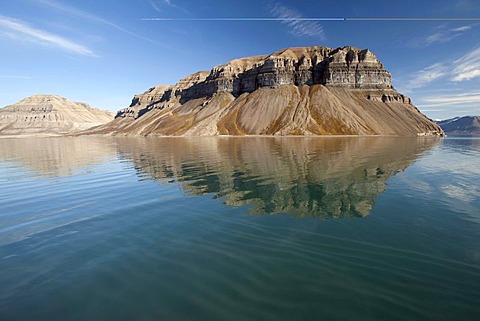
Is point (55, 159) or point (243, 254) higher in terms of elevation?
point (55, 159)

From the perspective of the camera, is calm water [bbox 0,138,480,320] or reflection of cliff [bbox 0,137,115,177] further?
reflection of cliff [bbox 0,137,115,177]

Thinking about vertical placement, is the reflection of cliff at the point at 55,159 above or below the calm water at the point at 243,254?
above

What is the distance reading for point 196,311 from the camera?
816cm

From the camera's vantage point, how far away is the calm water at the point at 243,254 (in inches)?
330

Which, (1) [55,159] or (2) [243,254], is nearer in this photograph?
(2) [243,254]

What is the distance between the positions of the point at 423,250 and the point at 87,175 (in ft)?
123

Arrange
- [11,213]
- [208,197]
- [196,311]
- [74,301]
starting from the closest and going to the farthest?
[196,311] < [74,301] < [11,213] < [208,197]

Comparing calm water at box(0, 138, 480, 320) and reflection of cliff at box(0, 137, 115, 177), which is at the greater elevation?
reflection of cliff at box(0, 137, 115, 177)

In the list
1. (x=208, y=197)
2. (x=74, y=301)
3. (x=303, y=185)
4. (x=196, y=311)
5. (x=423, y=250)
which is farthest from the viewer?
(x=303, y=185)

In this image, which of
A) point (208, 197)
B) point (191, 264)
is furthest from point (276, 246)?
point (208, 197)

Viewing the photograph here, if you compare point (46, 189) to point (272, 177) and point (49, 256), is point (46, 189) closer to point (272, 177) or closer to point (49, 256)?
point (49, 256)

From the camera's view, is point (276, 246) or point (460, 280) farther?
point (276, 246)

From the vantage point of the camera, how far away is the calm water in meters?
8.39

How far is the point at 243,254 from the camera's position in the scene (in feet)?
38.9
